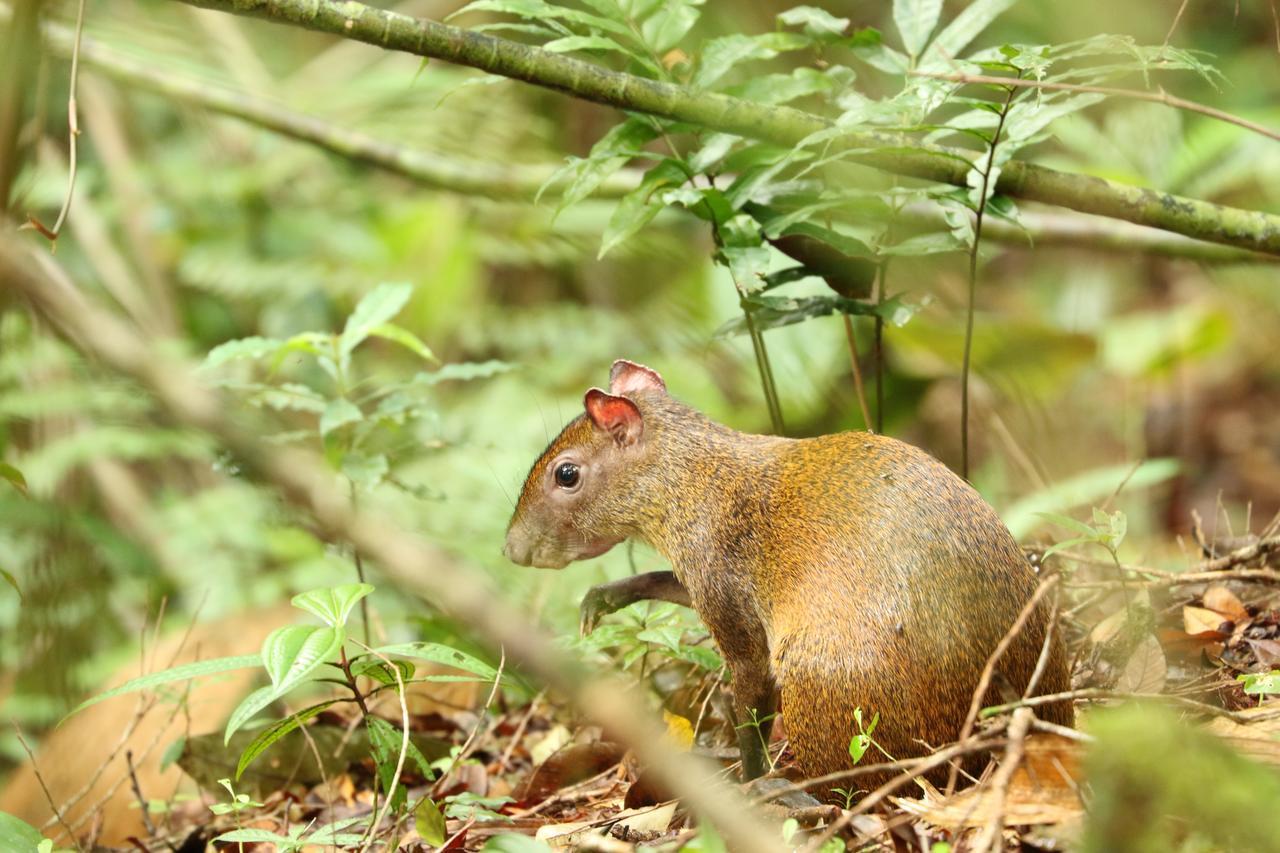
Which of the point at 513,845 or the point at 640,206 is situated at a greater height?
the point at 640,206

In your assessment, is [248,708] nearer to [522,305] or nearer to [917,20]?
[917,20]

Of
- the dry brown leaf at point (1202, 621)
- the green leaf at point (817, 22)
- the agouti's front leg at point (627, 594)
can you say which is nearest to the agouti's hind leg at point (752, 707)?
the agouti's front leg at point (627, 594)

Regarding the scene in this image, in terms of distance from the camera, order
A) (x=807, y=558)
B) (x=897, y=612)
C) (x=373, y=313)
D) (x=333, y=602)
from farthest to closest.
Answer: (x=373, y=313), (x=807, y=558), (x=897, y=612), (x=333, y=602)

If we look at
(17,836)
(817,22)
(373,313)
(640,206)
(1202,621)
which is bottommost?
(17,836)

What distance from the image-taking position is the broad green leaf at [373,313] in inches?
196

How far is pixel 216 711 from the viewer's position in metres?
5.27

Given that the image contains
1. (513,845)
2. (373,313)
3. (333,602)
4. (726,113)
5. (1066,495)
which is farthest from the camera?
(1066,495)

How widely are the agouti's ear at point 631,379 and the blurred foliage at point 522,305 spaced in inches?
21.7

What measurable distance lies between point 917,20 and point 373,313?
234cm

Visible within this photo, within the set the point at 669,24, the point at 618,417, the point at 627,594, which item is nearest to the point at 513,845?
the point at 627,594

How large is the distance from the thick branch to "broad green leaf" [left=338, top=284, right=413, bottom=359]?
1203mm

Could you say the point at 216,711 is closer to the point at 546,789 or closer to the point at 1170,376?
the point at 546,789

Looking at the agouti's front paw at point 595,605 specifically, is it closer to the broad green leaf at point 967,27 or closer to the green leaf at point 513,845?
the green leaf at point 513,845

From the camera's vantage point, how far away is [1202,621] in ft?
14.4
